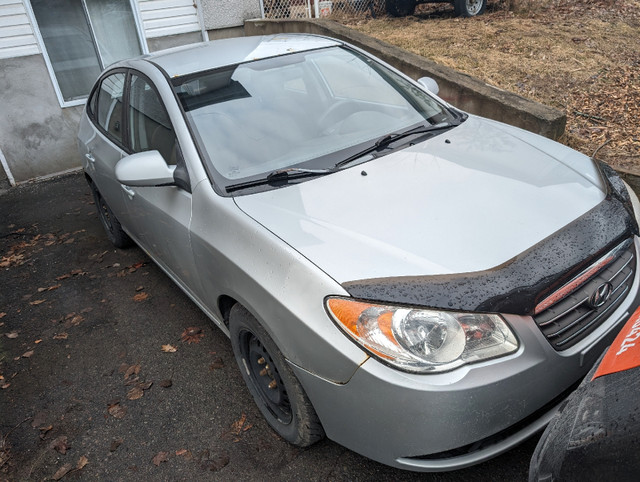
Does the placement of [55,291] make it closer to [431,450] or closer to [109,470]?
[109,470]

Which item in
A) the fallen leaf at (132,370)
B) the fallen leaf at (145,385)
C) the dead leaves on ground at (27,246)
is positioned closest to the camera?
the fallen leaf at (145,385)

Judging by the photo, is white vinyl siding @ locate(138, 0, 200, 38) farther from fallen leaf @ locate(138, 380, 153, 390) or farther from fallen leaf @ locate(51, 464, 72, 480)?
fallen leaf @ locate(51, 464, 72, 480)

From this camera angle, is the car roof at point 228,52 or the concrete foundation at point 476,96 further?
the concrete foundation at point 476,96

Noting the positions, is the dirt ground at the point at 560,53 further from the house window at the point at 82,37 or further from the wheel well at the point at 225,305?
the house window at the point at 82,37

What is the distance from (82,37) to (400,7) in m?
5.58

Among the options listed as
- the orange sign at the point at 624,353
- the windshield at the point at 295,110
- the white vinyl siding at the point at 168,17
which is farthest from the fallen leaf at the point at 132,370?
the white vinyl siding at the point at 168,17

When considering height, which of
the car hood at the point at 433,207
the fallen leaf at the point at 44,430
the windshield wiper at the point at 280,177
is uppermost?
the windshield wiper at the point at 280,177

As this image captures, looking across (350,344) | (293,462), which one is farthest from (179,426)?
(350,344)

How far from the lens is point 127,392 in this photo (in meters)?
3.06

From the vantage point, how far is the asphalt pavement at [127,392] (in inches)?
97.1

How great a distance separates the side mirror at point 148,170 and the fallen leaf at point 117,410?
4.48 ft

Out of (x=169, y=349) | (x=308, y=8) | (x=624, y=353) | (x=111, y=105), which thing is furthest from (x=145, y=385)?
(x=308, y=8)

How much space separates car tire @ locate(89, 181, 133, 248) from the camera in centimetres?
466

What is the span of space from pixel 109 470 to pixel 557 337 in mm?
2297
